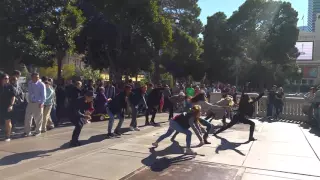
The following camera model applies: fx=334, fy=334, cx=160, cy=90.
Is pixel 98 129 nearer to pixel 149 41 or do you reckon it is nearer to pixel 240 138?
pixel 240 138

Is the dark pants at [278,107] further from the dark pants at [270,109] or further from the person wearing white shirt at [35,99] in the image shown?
the person wearing white shirt at [35,99]

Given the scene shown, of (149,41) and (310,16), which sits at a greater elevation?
(310,16)

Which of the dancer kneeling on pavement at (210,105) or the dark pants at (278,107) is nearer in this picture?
the dancer kneeling on pavement at (210,105)

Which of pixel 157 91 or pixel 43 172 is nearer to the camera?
pixel 43 172

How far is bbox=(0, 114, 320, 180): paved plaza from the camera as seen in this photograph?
238 inches

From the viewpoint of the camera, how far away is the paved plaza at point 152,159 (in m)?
6.05

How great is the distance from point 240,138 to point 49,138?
5.58 m

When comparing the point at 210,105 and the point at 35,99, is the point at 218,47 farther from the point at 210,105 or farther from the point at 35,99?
the point at 35,99

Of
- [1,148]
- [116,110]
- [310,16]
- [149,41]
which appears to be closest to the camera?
[1,148]

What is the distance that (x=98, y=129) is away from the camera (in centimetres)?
1122

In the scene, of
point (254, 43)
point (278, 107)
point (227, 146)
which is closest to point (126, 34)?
point (278, 107)

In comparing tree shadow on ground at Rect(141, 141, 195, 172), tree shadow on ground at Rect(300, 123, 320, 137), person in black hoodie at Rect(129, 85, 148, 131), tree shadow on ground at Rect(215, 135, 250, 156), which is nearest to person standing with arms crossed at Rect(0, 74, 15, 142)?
person in black hoodie at Rect(129, 85, 148, 131)

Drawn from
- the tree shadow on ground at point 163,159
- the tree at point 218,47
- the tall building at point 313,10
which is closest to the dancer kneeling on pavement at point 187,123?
the tree shadow on ground at point 163,159

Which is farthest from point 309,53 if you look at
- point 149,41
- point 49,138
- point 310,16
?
point 310,16
